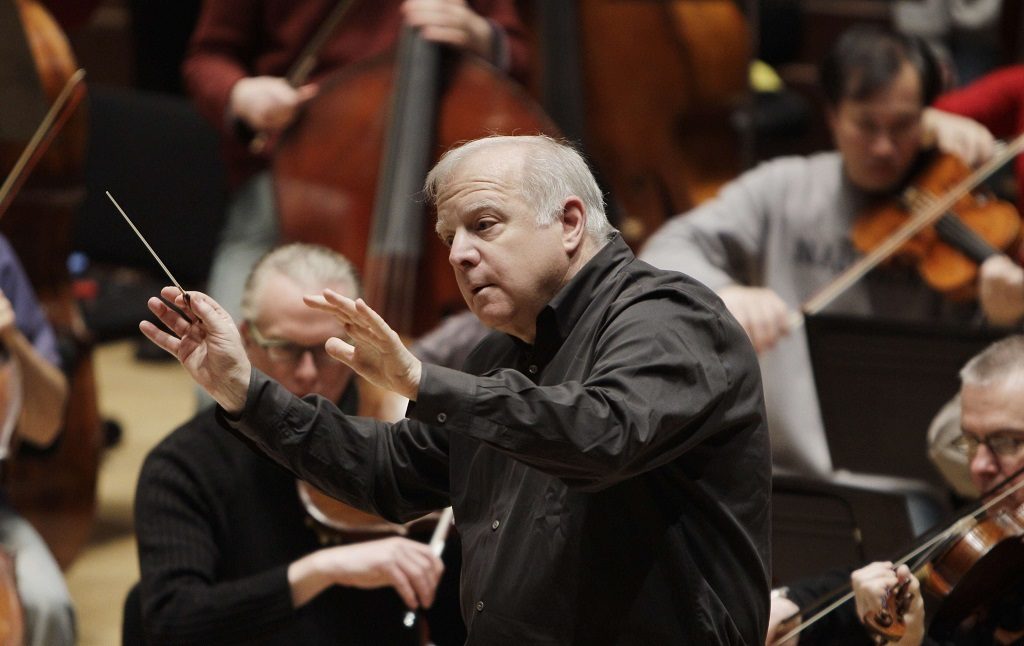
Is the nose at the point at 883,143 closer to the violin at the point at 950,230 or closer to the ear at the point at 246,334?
the violin at the point at 950,230

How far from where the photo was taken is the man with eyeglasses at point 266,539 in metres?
2.06

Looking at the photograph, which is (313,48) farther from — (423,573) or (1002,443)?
(1002,443)

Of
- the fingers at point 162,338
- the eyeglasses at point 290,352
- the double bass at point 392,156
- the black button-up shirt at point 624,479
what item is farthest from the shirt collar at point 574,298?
the double bass at point 392,156

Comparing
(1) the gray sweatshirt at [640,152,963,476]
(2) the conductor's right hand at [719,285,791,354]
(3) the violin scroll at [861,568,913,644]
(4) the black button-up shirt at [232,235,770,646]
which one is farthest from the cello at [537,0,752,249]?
(4) the black button-up shirt at [232,235,770,646]

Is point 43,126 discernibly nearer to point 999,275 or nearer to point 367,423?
point 367,423

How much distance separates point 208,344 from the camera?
5.02 feet

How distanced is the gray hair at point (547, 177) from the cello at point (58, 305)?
54.5 inches

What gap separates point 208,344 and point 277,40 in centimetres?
171

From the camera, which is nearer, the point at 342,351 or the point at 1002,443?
the point at 342,351

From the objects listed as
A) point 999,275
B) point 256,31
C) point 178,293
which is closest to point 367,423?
point 178,293

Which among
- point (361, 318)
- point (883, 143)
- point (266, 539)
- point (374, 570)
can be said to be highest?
point (361, 318)

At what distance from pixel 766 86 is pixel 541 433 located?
319 centimetres

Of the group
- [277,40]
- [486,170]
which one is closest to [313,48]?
[277,40]

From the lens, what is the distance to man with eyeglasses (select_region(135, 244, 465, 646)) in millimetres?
2059
